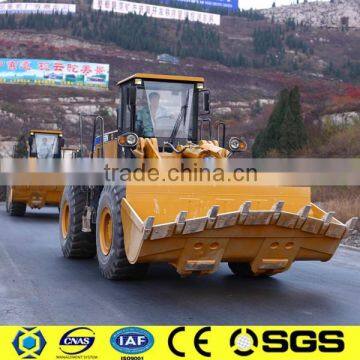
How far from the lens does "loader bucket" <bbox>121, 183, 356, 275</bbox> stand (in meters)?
6.79

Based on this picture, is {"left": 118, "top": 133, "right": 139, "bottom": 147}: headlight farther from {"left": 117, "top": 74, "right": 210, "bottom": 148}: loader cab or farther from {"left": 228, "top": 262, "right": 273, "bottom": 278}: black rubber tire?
{"left": 228, "top": 262, "right": 273, "bottom": 278}: black rubber tire

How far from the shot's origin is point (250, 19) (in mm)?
118312

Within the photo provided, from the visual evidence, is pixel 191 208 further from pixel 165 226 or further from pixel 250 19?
pixel 250 19

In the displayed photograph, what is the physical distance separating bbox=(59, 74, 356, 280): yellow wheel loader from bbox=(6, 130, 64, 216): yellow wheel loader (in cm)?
1077

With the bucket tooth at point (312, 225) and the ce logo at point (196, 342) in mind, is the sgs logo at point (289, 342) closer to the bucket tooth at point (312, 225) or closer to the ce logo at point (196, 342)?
the ce logo at point (196, 342)

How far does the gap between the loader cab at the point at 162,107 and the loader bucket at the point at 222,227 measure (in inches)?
75.9

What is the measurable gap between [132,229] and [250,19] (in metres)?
116

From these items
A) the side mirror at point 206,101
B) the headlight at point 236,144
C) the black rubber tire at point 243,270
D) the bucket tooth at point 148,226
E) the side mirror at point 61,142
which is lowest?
the side mirror at point 61,142

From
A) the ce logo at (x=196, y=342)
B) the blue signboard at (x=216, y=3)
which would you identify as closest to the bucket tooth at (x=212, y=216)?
the ce logo at (x=196, y=342)

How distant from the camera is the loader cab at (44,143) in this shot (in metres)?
22.5

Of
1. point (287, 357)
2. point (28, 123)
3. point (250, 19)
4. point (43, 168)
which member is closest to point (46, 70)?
point (28, 123)

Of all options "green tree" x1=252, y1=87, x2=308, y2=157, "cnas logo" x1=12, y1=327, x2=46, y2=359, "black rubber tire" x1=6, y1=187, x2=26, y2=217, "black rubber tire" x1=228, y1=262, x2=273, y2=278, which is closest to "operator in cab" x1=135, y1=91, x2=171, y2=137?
"black rubber tire" x1=228, y1=262, x2=273, y2=278

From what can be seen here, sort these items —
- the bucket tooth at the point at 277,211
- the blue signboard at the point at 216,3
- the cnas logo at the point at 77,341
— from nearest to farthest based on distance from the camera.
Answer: the cnas logo at the point at 77,341
the bucket tooth at the point at 277,211
the blue signboard at the point at 216,3

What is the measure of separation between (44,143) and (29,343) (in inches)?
754
